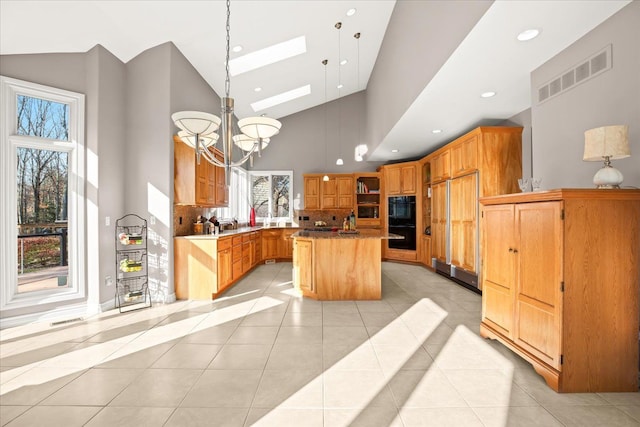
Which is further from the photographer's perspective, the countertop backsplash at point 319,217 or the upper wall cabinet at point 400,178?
the countertop backsplash at point 319,217

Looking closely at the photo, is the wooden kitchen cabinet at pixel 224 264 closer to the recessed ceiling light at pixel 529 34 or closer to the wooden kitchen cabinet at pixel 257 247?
the wooden kitchen cabinet at pixel 257 247

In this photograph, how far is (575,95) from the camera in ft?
8.86

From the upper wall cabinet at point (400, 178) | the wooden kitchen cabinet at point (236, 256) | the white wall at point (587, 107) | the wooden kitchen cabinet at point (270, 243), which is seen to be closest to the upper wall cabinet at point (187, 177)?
the wooden kitchen cabinet at point (236, 256)

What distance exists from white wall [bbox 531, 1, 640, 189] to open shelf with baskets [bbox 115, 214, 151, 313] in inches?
191

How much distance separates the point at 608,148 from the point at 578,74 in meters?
1.02

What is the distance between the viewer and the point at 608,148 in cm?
208

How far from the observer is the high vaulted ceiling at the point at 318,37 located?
8.05 feet

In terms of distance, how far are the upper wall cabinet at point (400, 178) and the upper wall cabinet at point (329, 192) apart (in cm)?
93

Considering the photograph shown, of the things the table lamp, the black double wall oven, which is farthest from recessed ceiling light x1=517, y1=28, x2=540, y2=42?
the black double wall oven

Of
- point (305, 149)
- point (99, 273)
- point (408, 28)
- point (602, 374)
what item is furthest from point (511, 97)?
point (99, 273)

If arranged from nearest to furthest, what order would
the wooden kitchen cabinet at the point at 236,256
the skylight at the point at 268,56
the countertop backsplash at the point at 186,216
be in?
the countertop backsplash at the point at 186,216
the skylight at the point at 268,56
the wooden kitchen cabinet at the point at 236,256

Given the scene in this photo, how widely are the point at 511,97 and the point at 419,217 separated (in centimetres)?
354

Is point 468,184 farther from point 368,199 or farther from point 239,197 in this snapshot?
point 239,197

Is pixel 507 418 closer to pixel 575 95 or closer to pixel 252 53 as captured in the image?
pixel 575 95
